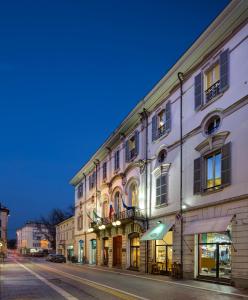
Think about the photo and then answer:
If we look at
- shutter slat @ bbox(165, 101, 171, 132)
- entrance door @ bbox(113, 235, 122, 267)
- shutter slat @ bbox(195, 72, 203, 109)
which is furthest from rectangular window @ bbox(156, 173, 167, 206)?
entrance door @ bbox(113, 235, 122, 267)

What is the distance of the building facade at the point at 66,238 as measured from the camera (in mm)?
69625

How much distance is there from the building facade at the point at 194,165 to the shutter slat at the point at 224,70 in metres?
0.05

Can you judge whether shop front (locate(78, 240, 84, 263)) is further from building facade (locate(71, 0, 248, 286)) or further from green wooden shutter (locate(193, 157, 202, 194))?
green wooden shutter (locate(193, 157, 202, 194))

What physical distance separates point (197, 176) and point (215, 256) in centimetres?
430

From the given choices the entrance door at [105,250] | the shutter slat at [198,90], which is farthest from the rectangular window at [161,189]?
the entrance door at [105,250]

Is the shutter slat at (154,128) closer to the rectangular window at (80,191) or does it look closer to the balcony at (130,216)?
the balcony at (130,216)

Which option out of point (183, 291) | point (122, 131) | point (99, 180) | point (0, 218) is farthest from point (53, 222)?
point (183, 291)

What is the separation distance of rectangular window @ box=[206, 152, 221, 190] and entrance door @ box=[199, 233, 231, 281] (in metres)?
2.46

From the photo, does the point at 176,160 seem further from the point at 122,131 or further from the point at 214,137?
the point at 122,131

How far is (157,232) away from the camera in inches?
1184

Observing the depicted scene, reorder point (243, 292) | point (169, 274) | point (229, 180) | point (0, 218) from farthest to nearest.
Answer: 1. point (0, 218)
2. point (169, 274)
3. point (229, 180)
4. point (243, 292)

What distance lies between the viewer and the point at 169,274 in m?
29.0

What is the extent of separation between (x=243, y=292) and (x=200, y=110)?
409 inches

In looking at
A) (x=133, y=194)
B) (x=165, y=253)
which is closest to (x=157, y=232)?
(x=165, y=253)
